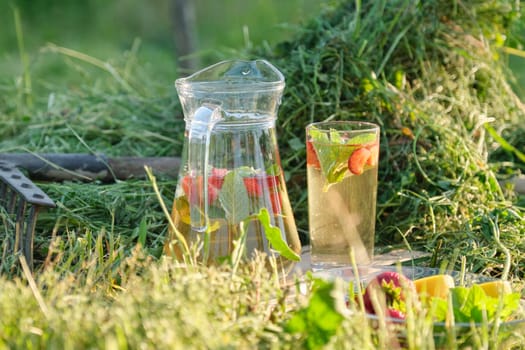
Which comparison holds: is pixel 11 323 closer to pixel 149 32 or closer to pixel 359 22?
pixel 359 22

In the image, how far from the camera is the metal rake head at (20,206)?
4.50ft

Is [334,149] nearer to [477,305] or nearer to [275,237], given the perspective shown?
[275,237]

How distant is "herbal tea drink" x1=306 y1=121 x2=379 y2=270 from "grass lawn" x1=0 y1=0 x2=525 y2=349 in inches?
5.1

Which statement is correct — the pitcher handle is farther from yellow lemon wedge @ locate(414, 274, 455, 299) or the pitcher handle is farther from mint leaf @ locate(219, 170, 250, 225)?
yellow lemon wedge @ locate(414, 274, 455, 299)

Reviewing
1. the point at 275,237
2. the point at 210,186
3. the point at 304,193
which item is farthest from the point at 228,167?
the point at 304,193

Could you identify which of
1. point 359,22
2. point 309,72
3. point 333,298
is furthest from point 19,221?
point 359,22

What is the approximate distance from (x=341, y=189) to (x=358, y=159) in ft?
0.23

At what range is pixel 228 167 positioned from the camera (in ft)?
4.45

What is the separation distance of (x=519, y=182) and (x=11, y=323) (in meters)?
1.34

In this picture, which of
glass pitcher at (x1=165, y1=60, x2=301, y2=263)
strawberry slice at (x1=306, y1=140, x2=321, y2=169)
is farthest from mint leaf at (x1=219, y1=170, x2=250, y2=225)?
strawberry slice at (x1=306, y1=140, x2=321, y2=169)

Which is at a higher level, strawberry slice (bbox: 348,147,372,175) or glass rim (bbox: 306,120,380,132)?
glass rim (bbox: 306,120,380,132)

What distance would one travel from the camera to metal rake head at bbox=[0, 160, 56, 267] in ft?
4.50

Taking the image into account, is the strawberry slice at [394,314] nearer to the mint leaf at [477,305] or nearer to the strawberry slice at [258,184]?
the mint leaf at [477,305]

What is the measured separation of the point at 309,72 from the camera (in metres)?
2.03
